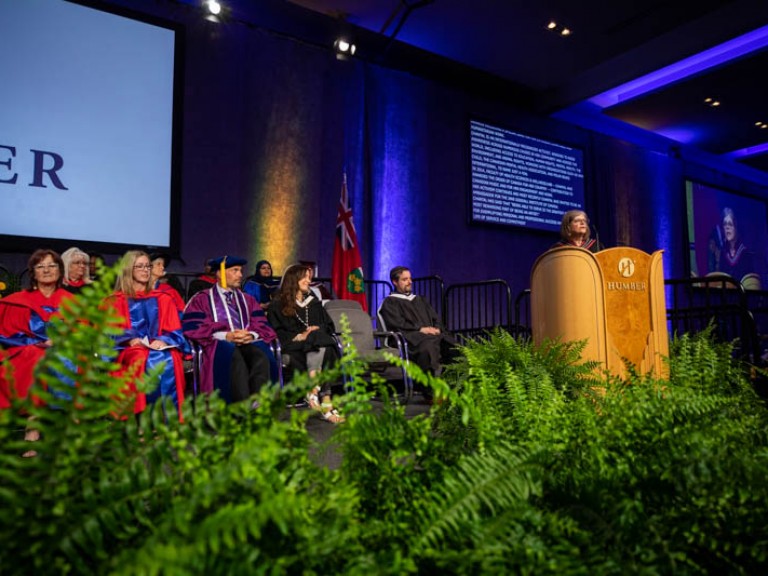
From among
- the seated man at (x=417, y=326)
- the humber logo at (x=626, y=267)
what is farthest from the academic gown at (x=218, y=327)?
the humber logo at (x=626, y=267)

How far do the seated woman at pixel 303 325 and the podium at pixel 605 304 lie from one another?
2459 millimetres

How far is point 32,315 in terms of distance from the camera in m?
3.70

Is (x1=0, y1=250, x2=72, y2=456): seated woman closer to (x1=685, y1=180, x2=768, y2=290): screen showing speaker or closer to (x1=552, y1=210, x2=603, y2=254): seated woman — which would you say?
(x1=552, y1=210, x2=603, y2=254): seated woman

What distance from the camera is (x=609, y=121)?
1141 cm

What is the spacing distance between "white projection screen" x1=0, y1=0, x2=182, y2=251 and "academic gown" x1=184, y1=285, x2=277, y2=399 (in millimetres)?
2008

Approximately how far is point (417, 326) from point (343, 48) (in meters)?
3.91

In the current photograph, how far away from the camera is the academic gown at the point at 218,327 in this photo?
432 centimetres

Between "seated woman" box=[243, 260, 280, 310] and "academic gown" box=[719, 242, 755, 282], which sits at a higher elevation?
"academic gown" box=[719, 242, 755, 282]

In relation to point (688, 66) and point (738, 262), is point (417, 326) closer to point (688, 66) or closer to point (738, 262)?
point (688, 66)

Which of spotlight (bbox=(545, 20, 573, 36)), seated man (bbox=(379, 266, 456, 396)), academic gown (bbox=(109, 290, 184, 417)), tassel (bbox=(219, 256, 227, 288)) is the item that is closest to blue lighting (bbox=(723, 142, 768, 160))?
Result: spotlight (bbox=(545, 20, 573, 36))

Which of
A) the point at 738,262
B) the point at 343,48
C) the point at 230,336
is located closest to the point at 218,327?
the point at 230,336

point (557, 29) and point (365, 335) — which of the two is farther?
point (557, 29)

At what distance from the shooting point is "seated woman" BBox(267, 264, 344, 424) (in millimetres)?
4859

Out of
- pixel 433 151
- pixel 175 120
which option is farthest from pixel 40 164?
pixel 433 151
